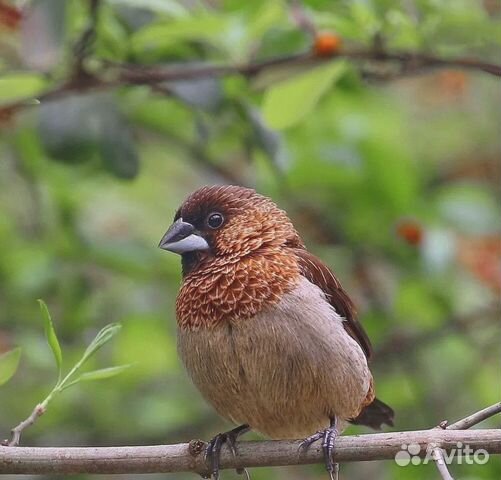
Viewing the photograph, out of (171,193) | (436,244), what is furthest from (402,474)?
(171,193)

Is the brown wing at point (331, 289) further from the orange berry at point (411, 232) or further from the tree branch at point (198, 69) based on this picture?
the orange berry at point (411, 232)

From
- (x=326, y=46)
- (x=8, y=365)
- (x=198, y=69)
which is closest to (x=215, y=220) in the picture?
(x=198, y=69)

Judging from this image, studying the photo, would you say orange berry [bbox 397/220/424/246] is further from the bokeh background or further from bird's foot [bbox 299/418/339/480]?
bird's foot [bbox 299/418/339/480]

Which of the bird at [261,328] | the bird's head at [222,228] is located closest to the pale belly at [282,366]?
the bird at [261,328]

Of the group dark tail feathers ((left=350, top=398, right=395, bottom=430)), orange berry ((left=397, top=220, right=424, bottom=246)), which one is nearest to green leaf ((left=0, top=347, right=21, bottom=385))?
dark tail feathers ((left=350, top=398, right=395, bottom=430))

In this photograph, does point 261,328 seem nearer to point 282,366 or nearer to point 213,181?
point 282,366

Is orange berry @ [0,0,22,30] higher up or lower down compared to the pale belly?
higher up

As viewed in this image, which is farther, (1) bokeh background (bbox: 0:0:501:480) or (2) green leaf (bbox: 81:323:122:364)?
(1) bokeh background (bbox: 0:0:501:480)

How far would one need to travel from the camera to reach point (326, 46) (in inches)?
165

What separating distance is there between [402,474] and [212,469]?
4.81 feet

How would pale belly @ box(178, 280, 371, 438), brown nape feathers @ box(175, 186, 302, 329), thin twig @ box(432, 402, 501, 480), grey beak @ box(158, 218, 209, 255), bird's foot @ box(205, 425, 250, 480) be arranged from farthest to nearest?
grey beak @ box(158, 218, 209, 255), brown nape feathers @ box(175, 186, 302, 329), pale belly @ box(178, 280, 371, 438), bird's foot @ box(205, 425, 250, 480), thin twig @ box(432, 402, 501, 480)

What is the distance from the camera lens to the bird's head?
4.12m

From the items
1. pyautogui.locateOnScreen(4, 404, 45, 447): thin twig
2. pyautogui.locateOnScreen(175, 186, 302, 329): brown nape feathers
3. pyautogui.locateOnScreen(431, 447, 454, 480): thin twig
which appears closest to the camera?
pyautogui.locateOnScreen(431, 447, 454, 480): thin twig

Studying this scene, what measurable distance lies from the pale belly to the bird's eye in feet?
1.36
